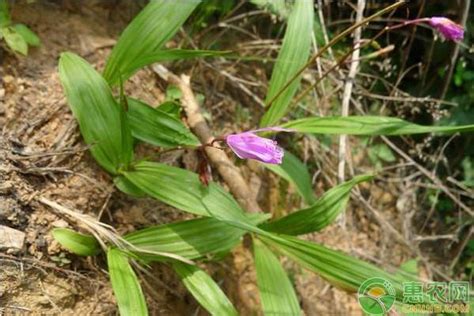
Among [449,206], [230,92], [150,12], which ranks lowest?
[449,206]

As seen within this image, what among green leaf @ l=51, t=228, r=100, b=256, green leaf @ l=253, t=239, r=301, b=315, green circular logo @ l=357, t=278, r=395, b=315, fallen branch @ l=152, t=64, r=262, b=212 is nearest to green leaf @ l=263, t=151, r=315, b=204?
fallen branch @ l=152, t=64, r=262, b=212

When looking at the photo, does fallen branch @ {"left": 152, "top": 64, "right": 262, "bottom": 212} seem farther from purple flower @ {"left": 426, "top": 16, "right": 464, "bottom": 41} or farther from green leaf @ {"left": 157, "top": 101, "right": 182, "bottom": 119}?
purple flower @ {"left": 426, "top": 16, "right": 464, "bottom": 41}

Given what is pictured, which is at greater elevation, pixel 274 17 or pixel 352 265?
pixel 274 17

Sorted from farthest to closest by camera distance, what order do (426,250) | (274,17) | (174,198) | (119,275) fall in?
(426,250)
(274,17)
(174,198)
(119,275)

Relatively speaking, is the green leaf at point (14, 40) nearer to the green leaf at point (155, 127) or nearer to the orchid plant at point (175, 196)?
the orchid plant at point (175, 196)

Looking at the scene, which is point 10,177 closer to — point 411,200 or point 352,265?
point 352,265

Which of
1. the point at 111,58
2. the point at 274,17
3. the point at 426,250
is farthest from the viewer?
the point at 426,250

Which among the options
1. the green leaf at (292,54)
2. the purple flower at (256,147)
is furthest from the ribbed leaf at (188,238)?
the green leaf at (292,54)

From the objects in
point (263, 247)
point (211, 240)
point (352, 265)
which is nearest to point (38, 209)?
point (211, 240)
